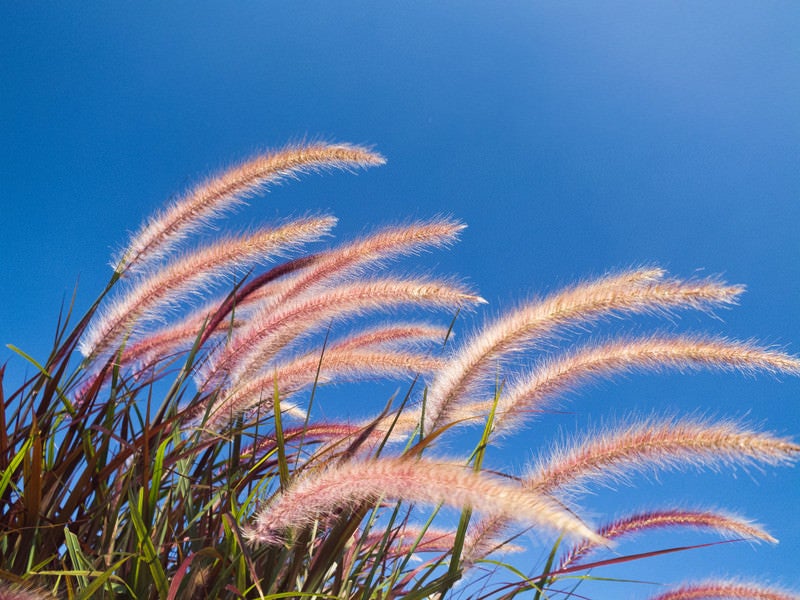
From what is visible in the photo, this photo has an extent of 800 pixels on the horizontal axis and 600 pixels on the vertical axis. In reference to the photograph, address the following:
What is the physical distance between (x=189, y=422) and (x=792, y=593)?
102 inches

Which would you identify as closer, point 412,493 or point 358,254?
point 412,493

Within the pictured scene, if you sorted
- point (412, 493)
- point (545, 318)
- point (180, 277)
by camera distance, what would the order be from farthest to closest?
1. point (180, 277)
2. point (545, 318)
3. point (412, 493)

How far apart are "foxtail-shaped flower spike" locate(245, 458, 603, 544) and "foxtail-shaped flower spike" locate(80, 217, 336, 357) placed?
4.39ft

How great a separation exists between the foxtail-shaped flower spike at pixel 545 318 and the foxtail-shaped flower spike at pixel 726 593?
131 cm

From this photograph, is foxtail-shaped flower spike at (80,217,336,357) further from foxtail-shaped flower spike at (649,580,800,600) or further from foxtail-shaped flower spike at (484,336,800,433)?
foxtail-shaped flower spike at (649,580,800,600)

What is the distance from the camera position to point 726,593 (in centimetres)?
265

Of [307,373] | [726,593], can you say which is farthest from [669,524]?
[307,373]

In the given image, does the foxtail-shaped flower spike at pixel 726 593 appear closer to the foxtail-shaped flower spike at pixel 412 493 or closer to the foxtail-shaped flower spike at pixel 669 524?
the foxtail-shaped flower spike at pixel 669 524

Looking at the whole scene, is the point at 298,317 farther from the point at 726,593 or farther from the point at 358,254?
the point at 726,593

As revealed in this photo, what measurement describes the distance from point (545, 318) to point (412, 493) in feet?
2.91

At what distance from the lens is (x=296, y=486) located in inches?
59.5

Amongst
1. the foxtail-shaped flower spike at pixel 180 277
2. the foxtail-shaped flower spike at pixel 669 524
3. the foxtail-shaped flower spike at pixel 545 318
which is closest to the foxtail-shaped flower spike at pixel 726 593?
the foxtail-shaped flower spike at pixel 669 524

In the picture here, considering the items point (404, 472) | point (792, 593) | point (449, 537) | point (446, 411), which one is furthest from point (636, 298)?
point (792, 593)

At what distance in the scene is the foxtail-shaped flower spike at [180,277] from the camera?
258 centimetres
